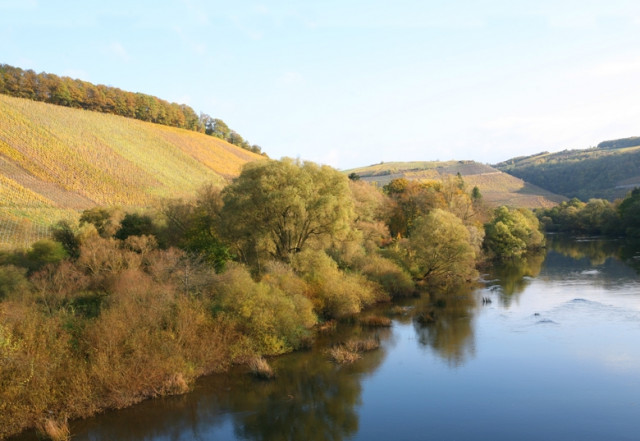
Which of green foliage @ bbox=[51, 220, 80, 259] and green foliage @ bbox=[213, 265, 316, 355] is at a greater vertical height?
green foliage @ bbox=[51, 220, 80, 259]

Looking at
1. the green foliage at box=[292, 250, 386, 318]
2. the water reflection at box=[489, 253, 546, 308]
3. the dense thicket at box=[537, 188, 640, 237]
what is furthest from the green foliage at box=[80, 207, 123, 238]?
the dense thicket at box=[537, 188, 640, 237]

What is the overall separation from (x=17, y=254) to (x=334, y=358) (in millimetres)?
26766

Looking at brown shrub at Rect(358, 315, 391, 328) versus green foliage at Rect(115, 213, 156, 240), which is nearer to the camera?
brown shrub at Rect(358, 315, 391, 328)

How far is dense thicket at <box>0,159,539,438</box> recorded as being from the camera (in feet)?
70.4

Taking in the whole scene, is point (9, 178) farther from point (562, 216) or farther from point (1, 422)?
point (562, 216)

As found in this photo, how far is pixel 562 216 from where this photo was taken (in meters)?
107

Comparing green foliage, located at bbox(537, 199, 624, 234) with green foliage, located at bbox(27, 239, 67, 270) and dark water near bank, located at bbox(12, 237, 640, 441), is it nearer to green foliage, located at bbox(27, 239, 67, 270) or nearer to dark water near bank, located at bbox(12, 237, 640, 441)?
dark water near bank, located at bbox(12, 237, 640, 441)

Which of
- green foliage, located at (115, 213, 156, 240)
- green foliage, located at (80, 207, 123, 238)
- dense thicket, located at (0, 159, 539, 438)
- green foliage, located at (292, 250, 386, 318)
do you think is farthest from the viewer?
green foliage, located at (80, 207, 123, 238)

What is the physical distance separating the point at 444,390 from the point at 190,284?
15.3 metres

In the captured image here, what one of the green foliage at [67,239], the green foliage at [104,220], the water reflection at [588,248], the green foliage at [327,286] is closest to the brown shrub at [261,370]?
the green foliage at [327,286]

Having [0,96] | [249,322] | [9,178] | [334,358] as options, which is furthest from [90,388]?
[0,96]

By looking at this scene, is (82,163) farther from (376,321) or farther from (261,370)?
(261,370)

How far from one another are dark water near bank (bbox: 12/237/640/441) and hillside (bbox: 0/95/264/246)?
95.1 feet

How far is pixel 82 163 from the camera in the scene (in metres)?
70.2
